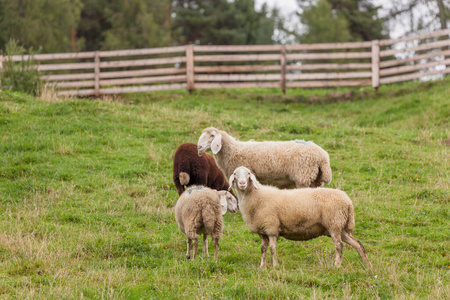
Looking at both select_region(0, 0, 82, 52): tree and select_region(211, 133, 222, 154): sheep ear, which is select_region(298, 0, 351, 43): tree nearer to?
select_region(0, 0, 82, 52): tree

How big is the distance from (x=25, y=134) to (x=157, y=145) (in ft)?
10.0

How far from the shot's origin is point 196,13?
32.8 meters

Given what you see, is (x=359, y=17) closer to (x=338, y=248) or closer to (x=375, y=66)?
(x=375, y=66)

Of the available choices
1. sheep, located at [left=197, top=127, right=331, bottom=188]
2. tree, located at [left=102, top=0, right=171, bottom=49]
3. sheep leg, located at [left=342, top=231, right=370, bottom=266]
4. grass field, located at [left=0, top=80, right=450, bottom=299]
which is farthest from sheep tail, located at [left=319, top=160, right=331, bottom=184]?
tree, located at [left=102, top=0, right=171, bottom=49]

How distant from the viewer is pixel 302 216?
263 inches

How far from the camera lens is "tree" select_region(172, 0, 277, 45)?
32.3m

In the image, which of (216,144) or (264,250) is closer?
(264,250)

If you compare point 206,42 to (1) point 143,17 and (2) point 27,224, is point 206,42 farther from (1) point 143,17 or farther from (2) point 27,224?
(2) point 27,224

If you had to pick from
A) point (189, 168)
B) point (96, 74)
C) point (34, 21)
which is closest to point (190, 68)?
point (96, 74)

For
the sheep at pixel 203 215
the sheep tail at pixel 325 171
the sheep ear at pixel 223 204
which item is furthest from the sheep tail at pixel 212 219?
the sheep tail at pixel 325 171

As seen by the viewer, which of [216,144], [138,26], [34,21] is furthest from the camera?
[138,26]

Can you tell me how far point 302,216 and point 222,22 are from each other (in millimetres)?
27811

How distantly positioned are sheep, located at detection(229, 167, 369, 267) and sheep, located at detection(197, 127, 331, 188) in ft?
4.82

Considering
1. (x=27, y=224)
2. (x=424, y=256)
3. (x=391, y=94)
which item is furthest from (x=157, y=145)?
(x=391, y=94)
